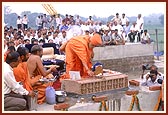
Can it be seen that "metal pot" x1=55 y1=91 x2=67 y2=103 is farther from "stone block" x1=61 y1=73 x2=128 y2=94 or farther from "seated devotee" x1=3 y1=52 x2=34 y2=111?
"seated devotee" x1=3 y1=52 x2=34 y2=111

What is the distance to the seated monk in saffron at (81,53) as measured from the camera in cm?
773

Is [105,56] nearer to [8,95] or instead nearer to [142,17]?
[142,17]

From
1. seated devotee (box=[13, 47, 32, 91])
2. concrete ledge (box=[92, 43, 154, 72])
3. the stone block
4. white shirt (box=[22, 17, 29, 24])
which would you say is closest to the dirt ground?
concrete ledge (box=[92, 43, 154, 72])

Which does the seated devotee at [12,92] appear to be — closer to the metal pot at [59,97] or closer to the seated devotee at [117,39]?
the metal pot at [59,97]

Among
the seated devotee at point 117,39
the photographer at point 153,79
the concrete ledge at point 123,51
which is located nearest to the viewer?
A: the photographer at point 153,79

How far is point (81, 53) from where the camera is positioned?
788cm

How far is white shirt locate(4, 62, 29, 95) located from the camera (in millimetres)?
6000

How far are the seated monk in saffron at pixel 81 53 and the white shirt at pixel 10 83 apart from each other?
1.83m

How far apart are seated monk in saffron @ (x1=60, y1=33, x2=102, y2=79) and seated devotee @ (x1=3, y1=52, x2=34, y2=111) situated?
1.81 metres

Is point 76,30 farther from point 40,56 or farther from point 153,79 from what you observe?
point 40,56

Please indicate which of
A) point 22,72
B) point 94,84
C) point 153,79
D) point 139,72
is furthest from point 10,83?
point 139,72

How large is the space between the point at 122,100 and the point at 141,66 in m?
4.95

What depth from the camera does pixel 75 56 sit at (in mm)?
8180

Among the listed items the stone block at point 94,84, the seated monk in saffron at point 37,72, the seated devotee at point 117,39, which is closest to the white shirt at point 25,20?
the seated devotee at point 117,39
